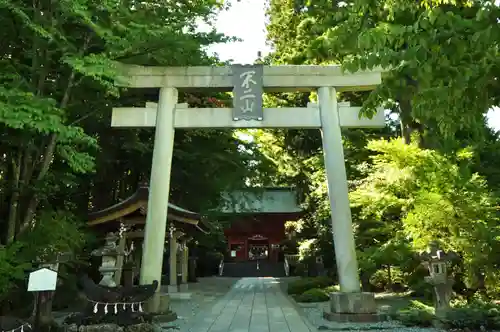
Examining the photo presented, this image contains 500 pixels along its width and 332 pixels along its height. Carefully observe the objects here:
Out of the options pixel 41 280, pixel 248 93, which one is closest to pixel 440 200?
pixel 248 93

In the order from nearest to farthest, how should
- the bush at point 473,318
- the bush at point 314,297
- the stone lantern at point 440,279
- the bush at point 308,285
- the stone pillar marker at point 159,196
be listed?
the bush at point 473,318 → the stone lantern at point 440,279 → the stone pillar marker at point 159,196 → the bush at point 314,297 → the bush at point 308,285

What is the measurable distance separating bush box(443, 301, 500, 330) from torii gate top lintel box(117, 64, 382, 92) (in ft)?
17.5

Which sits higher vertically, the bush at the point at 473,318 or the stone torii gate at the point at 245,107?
the stone torii gate at the point at 245,107

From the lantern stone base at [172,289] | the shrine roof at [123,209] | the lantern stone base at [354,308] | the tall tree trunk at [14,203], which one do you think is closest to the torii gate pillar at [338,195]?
the lantern stone base at [354,308]

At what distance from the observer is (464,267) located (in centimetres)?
976

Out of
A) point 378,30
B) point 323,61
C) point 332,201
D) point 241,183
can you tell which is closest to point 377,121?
point 332,201

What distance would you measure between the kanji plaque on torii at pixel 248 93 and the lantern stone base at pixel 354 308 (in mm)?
4485

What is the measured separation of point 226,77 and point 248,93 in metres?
0.69

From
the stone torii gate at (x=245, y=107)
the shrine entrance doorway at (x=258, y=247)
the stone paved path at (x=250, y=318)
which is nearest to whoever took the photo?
the stone paved path at (x=250, y=318)

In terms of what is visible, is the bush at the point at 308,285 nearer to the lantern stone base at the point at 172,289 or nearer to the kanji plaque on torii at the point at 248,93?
the lantern stone base at the point at 172,289

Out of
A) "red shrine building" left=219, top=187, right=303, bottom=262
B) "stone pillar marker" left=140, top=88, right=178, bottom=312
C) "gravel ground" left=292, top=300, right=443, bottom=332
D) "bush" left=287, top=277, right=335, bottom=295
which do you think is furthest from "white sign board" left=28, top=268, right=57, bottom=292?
"red shrine building" left=219, top=187, right=303, bottom=262

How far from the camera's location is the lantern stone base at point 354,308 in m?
8.55

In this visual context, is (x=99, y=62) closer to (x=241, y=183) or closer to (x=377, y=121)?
(x=377, y=121)

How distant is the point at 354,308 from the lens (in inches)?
340
